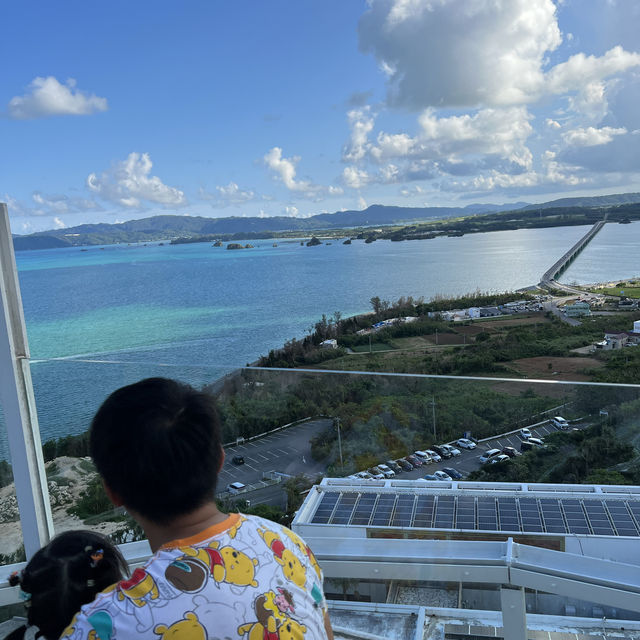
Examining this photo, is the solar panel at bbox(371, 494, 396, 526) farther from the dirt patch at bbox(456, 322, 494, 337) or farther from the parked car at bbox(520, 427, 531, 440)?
the dirt patch at bbox(456, 322, 494, 337)

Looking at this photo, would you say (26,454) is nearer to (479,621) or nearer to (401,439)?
(401,439)

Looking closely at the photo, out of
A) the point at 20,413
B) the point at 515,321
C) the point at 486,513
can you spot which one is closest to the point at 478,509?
the point at 486,513

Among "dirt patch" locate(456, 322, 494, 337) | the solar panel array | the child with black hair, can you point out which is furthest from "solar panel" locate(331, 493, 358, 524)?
"dirt patch" locate(456, 322, 494, 337)

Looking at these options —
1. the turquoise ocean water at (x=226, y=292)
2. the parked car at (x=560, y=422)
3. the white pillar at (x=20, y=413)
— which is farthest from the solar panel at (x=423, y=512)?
the white pillar at (x=20, y=413)

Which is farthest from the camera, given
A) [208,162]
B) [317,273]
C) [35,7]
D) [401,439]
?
[208,162]

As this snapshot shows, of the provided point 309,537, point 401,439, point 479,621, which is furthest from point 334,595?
point 401,439

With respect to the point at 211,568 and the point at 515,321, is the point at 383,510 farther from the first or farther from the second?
the point at 515,321
